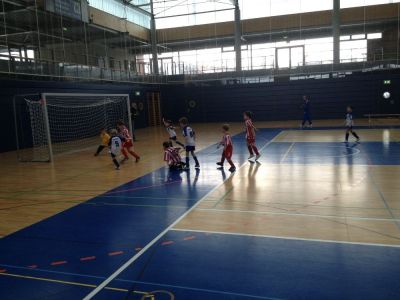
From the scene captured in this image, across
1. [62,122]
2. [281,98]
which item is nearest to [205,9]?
[281,98]

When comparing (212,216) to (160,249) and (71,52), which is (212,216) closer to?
(160,249)

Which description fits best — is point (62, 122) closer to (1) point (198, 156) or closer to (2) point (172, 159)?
(1) point (198, 156)

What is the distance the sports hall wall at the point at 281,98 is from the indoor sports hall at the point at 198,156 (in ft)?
0.37

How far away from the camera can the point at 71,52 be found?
19.9 meters

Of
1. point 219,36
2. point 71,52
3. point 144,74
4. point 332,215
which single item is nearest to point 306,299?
point 332,215

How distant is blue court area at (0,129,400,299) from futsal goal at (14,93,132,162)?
811 cm

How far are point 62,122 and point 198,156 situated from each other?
938 centimetres

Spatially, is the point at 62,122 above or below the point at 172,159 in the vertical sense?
above

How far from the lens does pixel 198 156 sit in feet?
41.3

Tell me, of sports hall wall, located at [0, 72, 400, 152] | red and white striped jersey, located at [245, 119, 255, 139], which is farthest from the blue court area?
sports hall wall, located at [0, 72, 400, 152]

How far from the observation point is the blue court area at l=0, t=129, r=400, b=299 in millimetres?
3754

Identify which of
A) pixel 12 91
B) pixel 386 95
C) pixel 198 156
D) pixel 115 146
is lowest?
pixel 198 156

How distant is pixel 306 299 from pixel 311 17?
25930 mm

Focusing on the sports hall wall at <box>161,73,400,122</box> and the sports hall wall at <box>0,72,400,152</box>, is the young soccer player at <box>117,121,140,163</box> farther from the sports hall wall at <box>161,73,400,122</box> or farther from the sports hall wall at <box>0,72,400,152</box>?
the sports hall wall at <box>161,73,400,122</box>
